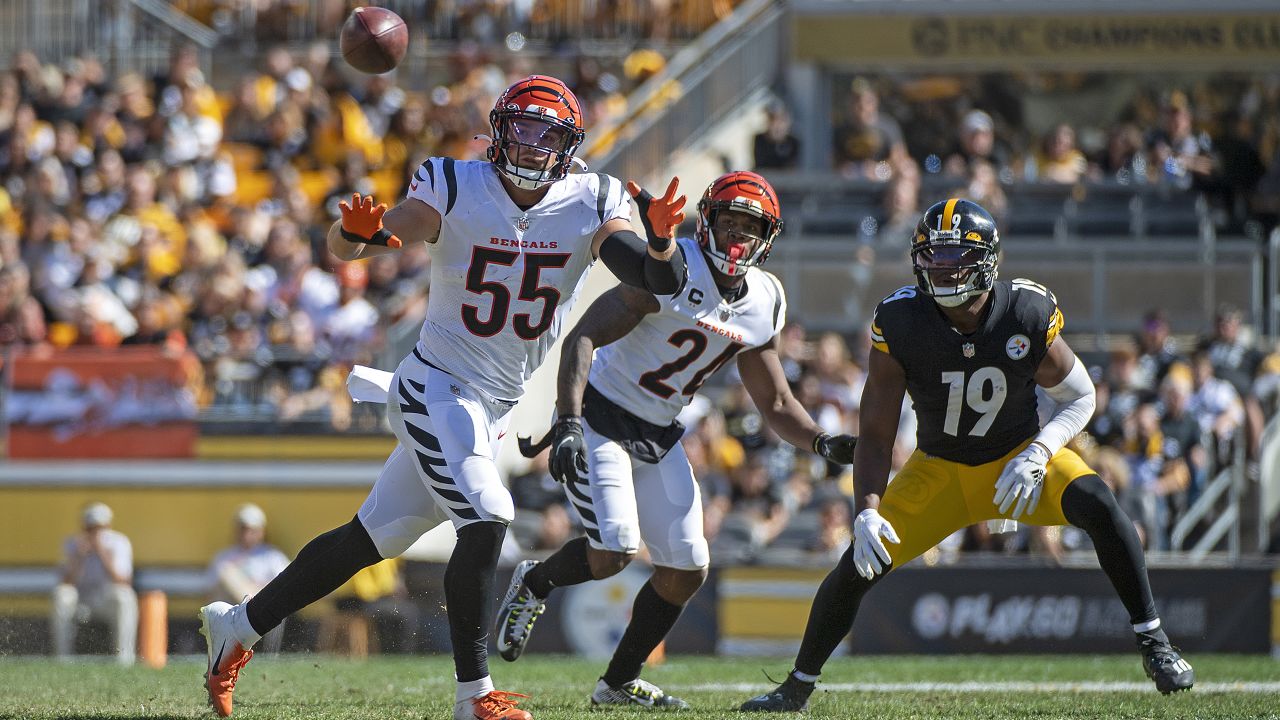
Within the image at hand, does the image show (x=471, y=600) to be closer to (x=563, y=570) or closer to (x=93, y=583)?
(x=563, y=570)

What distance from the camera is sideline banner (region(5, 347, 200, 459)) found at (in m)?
12.7

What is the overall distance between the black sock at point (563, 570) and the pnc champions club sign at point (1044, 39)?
37.2ft

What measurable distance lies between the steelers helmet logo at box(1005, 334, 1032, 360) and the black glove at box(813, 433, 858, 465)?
718 mm

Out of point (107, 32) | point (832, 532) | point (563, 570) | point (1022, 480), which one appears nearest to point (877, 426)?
point (1022, 480)

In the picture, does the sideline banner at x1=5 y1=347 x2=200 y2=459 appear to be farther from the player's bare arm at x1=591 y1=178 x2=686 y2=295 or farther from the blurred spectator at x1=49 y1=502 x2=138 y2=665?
the player's bare arm at x1=591 y1=178 x2=686 y2=295

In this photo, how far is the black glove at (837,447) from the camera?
22.1 ft

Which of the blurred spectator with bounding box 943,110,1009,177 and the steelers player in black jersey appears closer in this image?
the steelers player in black jersey

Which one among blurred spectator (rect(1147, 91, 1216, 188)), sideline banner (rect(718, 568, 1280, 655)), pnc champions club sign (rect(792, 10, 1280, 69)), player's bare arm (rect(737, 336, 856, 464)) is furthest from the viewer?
pnc champions club sign (rect(792, 10, 1280, 69))

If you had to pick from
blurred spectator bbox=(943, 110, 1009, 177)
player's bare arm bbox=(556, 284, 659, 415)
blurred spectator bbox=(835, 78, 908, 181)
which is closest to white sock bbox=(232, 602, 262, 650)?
player's bare arm bbox=(556, 284, 659, 415)

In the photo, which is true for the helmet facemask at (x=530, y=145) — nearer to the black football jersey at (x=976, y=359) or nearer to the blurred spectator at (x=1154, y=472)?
the black football jersey at (x=976, y=359)

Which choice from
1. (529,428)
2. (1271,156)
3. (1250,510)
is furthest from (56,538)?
(1271,156)

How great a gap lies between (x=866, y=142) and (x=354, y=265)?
17.0ft

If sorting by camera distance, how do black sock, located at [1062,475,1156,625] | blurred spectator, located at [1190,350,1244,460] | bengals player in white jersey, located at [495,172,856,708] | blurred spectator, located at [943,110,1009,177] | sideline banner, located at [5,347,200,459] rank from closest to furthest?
1. black sock, located at [1062,475,1156,625]
2. bengals player in white jersey, located at [495,172,856,708]
3. blurred spectator, located at [1190,350,1244,460]
4. sideline banner, located at [5,347,200,459]
5. blurred spectator, located at [943,110,1009,177]

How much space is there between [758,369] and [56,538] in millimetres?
7664
